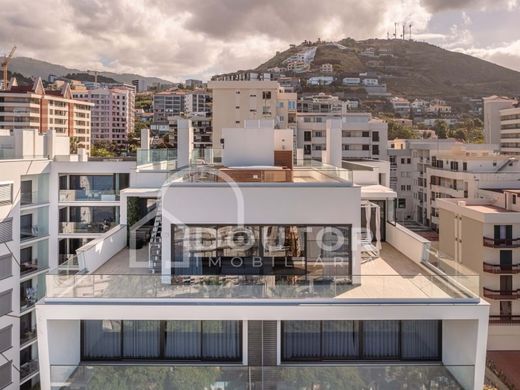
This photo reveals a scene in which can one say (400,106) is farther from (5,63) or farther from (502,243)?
(502,243)

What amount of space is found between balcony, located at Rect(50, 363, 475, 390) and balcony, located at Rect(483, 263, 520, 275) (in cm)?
2157

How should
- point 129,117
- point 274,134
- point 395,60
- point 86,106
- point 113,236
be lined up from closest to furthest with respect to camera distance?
point 113,236 → point 274,134 → point 86,106 → point 129,117 → point 395,60

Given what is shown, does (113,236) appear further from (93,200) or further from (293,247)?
(93,200)

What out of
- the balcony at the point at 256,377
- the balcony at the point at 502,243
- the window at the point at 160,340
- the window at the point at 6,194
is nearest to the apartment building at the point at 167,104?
the window at the point at 6,194

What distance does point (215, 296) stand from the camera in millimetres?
8602

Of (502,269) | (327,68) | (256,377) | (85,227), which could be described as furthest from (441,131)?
(256,377)

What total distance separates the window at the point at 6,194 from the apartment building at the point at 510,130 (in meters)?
63.5

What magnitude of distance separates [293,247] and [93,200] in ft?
65.0

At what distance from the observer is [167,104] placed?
13712cm

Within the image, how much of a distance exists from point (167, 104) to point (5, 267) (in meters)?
120

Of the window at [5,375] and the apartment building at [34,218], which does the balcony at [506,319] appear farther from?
the window at [5,375]

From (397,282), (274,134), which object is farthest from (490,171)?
(397,282)

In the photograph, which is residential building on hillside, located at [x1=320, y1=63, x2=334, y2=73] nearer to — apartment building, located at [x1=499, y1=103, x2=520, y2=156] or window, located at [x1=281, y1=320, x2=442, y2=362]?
apartment building, located at [x1=499, y1=103, x2=520, y2=156]

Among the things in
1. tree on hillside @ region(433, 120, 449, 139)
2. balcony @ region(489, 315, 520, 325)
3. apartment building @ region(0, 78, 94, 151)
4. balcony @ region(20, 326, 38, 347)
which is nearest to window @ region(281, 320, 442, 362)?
balcony @ region(20, 326, 38, 347)
